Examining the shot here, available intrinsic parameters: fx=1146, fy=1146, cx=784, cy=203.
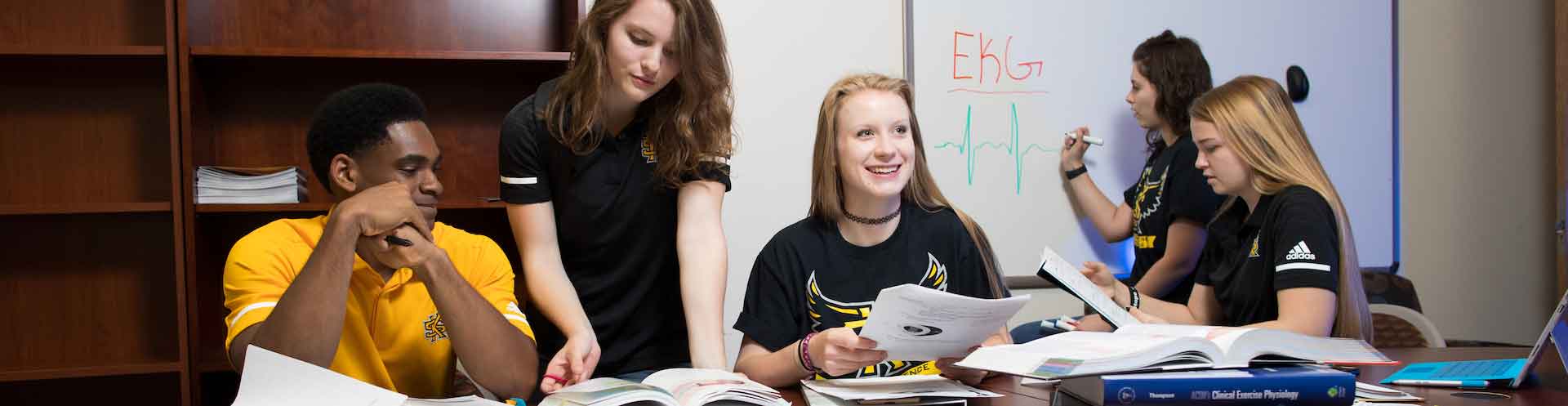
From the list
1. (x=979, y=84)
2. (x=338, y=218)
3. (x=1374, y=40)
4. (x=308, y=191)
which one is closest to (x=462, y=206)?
(x=308, y=191)

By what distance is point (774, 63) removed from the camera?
10.5ft

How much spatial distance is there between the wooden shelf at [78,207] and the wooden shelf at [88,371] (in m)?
0.35

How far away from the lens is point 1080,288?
2.04m

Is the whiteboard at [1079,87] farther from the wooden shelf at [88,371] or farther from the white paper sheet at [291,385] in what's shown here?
the white paper sheet at [291,385]

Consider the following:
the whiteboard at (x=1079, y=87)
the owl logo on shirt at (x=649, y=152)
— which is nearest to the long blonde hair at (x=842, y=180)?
the owl logo on shirt at (x=649, y=152)

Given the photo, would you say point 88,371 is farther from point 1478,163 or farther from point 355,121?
point 1478,163

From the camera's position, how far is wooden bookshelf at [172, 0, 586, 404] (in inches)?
101

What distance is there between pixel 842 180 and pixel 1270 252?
874 millimetres

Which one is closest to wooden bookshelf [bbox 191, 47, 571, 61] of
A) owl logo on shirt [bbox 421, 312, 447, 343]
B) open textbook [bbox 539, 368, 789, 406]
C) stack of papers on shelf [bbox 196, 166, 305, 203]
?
stack of papers on shelf [bbox 196, 166, 305, 203]

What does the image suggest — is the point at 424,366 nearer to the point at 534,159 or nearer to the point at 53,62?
the point at 534,159

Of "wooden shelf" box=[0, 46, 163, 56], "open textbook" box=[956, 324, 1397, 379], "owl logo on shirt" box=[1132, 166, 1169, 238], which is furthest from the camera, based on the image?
"owl logo on shirt" box=[1132, 166, 1169, 238]

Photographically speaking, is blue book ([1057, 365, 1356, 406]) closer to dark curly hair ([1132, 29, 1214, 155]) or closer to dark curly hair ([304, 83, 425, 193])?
dark curly hair ([304, 83, 425, 193])

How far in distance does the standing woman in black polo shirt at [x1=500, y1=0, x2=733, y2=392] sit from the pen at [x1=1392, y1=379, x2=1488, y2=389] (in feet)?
3.22

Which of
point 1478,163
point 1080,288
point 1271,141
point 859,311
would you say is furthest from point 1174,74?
point 859,311
